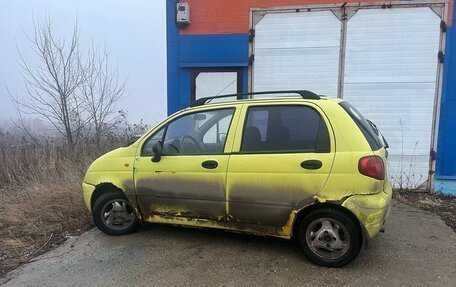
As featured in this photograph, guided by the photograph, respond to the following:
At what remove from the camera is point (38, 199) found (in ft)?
21.0

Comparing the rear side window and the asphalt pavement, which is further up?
the rear side window

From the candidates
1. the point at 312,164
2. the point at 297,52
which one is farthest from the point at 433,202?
the point at 312,164

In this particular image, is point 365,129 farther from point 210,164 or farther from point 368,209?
point 210,164

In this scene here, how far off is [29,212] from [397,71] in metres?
6.99

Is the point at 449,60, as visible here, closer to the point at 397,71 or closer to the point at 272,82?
the point at 397,71

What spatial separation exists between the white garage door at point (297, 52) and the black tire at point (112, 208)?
4107mm

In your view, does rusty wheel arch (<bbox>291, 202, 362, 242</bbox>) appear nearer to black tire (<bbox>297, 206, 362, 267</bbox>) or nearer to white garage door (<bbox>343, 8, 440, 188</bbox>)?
black tire (<bbox>297, 206, 362, 267</bbox>)

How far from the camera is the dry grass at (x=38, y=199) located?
15.9 ft

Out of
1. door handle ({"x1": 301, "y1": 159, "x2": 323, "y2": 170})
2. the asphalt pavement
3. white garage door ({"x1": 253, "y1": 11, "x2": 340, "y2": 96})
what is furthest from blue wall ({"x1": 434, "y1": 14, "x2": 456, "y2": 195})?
door handle ({"x1": 301, "y1": 159, "x2": 323, "y2": 170})

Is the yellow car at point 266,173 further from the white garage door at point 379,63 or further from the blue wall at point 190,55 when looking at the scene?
the white garage door at point 379,63

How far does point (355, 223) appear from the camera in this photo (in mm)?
3752

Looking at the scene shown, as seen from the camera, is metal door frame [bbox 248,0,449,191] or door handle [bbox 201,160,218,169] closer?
door handle [bbox 201,160,218,169]

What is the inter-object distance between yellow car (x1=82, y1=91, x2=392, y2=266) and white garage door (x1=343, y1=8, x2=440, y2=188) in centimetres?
364

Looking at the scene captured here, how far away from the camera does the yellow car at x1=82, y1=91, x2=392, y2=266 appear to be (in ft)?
12.2
